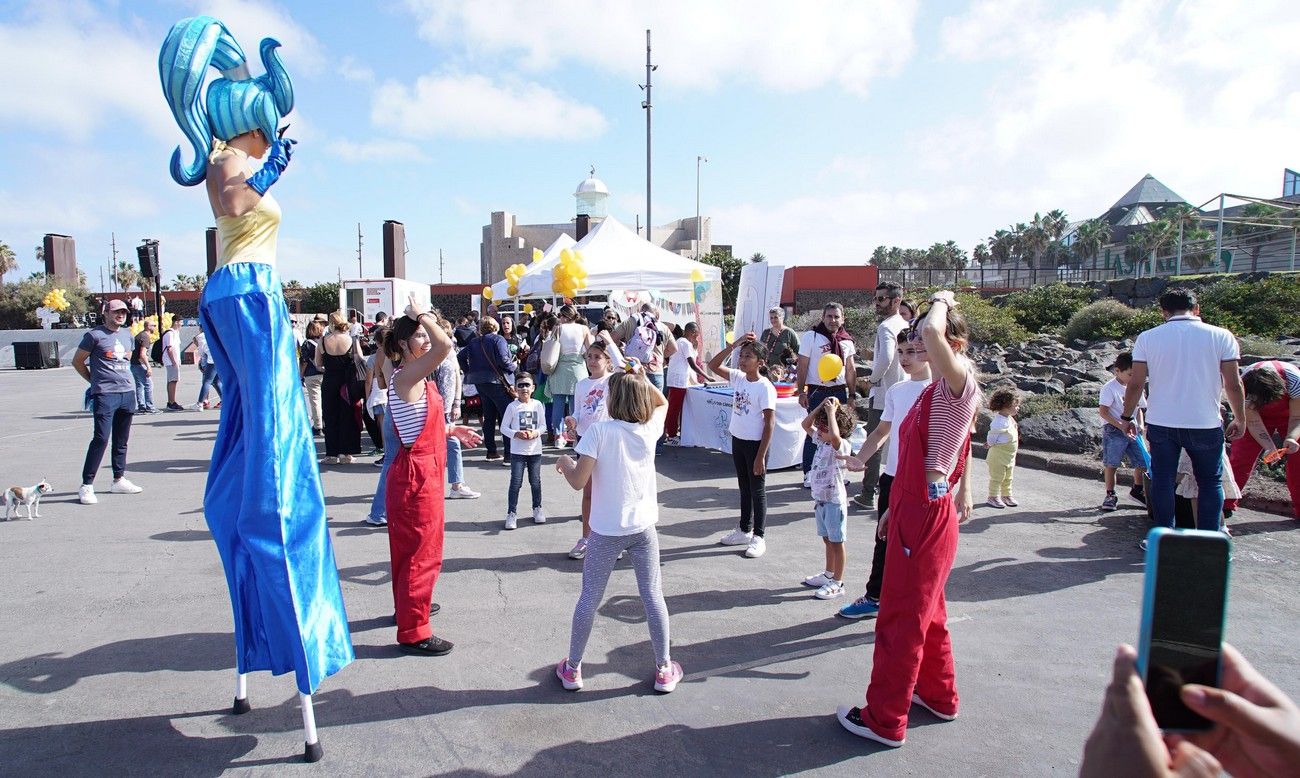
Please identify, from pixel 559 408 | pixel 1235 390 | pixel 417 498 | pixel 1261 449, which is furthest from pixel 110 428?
pixel 1261 449

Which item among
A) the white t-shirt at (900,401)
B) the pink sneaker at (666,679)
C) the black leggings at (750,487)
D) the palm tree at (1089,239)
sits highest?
the palm tree at (1089,239)

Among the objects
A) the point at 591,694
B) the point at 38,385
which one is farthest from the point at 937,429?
the point at 38,385

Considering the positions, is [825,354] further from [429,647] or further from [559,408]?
[429,647]

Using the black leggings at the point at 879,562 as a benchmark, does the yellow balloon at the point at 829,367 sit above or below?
above

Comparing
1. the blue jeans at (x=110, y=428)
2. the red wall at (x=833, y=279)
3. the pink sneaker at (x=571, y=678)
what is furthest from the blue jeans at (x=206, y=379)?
the red wall at (x=833, y=279)

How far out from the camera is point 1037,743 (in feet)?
10.1

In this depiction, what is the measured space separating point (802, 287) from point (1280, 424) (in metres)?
32.3

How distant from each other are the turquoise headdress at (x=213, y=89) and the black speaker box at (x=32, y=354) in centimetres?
2865

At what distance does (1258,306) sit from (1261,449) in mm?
14921

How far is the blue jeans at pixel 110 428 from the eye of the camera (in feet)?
22.3

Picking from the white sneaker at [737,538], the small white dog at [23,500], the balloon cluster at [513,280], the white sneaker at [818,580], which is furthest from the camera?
the balloon cluster at [513,280]

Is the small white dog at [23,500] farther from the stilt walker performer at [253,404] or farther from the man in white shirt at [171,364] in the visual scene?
the man in white shirt at [171,364]

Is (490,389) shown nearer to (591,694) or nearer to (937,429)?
(591,694)

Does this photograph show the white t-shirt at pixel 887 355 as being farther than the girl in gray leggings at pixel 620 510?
Yes
